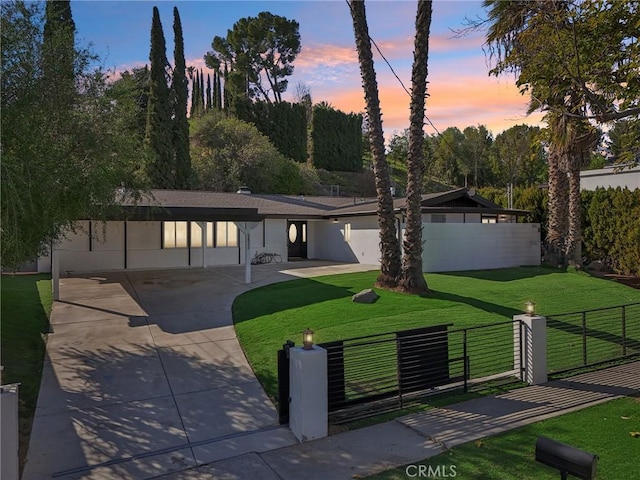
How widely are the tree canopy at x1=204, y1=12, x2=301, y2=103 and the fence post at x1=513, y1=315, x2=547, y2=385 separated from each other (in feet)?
147

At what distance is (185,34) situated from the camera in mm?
35375

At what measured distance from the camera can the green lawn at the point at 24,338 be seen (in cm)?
615

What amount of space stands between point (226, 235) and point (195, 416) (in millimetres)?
15523

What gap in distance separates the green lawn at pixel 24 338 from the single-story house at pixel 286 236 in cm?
344

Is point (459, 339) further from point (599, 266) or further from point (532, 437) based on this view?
point (599, 266)

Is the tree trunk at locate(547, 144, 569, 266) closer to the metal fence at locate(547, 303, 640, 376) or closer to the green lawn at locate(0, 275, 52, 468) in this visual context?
the metal fence at locate(547, 303, 640, 376)

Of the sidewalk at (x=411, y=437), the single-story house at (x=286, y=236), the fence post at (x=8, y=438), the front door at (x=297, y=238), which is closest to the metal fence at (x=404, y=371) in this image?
the sidewalk at (x=411, y=437)

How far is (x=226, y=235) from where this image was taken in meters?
20.9

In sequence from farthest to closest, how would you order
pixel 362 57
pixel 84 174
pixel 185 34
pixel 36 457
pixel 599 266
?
pixel 185 34 < pixel 599 266 < pixel 362 57 < pixel 84 174 < pixel 36 457

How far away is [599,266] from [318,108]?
124 feet

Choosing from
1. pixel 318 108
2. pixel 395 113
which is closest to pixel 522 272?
pixel 395 113

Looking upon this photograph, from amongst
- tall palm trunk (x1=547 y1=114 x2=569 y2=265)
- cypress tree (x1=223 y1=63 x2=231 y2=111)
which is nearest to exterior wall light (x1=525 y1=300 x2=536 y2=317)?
tall palm trunk (x1=547 y1=114 x2=569 y2=265)

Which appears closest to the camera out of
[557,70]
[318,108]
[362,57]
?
[557,70]

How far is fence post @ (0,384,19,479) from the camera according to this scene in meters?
3.81
